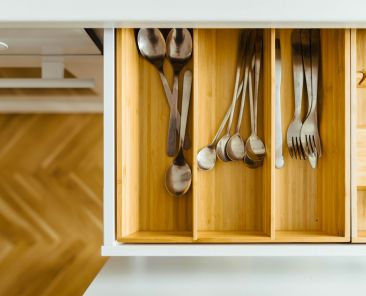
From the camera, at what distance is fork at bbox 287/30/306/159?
4.00 ft

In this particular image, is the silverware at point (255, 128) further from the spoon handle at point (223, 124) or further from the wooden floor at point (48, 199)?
the wooden floor at point (48, 199)

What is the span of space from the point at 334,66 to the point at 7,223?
1742mm

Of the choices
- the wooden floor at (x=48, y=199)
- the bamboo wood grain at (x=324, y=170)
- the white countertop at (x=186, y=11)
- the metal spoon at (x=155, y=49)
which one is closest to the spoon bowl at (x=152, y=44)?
the metal spoon at (x=155, y=49)

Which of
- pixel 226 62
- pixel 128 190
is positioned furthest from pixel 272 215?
pixel 226 62

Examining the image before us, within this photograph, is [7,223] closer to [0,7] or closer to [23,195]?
[23,195]

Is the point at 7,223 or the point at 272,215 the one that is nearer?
the point at 272,215

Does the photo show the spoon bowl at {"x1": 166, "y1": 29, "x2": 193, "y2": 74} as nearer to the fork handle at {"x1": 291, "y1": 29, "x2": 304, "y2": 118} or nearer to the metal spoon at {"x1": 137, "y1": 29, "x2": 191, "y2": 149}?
the metal spoon at {"x1": 137, "y1": 29, "x2": 191, "y2": 149}

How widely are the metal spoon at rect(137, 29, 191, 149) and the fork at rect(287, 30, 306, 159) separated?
286mm

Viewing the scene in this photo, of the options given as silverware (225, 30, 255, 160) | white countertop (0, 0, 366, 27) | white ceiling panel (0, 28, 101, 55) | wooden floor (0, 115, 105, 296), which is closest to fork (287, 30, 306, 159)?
silverware (225, 30, 255, 160)

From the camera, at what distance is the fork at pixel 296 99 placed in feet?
4.00

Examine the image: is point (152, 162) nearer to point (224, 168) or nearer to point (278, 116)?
point (224, 168)

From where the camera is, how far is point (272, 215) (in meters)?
1.07

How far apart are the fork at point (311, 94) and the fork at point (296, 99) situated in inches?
0.5

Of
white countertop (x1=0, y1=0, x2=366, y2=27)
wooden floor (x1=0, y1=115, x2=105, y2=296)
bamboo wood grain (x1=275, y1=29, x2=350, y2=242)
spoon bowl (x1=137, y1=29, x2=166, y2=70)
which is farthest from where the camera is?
wooden floor (x1=0, y1=115, x2=105, y2=296)
